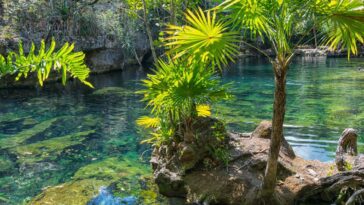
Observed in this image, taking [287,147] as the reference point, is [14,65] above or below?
above

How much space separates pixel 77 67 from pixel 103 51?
32.3m

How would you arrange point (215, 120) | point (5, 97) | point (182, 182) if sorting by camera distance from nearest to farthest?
point (182, 182)
point (215, 120)
point (5, 97)

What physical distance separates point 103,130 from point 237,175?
8042mm

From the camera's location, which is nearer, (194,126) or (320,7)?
(320,7)

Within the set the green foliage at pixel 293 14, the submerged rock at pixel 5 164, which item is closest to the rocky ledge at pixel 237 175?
the green foliage at pixel 293 14

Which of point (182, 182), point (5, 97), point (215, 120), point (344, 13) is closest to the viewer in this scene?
point (344, 13)

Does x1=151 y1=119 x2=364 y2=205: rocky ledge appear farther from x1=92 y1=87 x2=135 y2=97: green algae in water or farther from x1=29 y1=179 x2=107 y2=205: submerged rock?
x1=92 y1=87 x2=135 y2=97: green algae in water

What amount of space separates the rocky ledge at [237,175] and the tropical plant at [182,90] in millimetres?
359

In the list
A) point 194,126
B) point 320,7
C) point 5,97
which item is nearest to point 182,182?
point 194,126

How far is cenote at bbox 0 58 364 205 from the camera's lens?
8.19 meters

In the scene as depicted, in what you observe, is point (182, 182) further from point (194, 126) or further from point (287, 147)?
point (287, 147)

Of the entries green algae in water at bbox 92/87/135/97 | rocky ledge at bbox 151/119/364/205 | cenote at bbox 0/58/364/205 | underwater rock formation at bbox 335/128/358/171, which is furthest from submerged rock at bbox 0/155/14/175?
green algae in water at bbox 92/87/135/97

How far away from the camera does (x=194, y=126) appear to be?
7.25 metres

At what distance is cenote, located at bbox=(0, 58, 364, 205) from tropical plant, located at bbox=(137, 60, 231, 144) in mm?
1477
